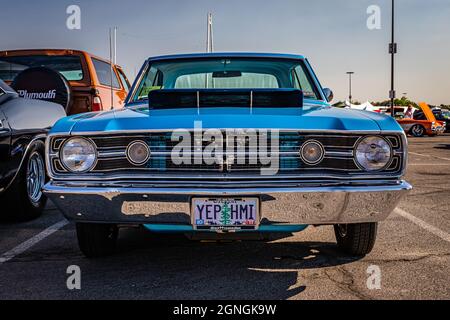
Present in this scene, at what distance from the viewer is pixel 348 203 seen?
2805 mm

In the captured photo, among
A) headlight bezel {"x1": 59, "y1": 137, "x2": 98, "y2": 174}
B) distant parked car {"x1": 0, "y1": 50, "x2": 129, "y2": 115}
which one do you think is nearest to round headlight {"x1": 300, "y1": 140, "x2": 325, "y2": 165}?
headlight bezel {"x1": 59, "y1": 137, "x2": 98, "y2": 174}

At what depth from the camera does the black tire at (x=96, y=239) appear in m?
3.34

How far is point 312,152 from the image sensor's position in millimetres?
2857

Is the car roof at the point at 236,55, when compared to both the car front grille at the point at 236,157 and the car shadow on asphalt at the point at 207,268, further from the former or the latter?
the car front grille at the point at 236,157

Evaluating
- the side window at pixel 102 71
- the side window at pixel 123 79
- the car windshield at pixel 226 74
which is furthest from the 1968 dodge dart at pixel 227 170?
the side window at pixel 123 79

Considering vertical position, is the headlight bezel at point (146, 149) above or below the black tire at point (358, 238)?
above

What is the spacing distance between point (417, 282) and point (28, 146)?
3482 mm

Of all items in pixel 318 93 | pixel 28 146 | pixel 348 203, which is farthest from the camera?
pixel 28 146

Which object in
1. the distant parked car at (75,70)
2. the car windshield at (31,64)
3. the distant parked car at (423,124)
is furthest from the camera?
the distant parked car at (423,124)

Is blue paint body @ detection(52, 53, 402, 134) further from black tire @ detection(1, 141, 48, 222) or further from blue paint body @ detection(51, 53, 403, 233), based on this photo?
black tire @ detection(1, 141, 48, 222)

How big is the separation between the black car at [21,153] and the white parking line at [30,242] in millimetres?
394
